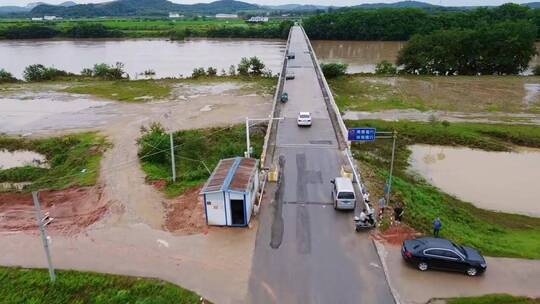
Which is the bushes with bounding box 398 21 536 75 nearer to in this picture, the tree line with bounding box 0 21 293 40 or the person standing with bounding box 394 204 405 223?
the person standing with bounding box 394 204 405 223

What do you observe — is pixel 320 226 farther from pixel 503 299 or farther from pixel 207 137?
pixel 207 137

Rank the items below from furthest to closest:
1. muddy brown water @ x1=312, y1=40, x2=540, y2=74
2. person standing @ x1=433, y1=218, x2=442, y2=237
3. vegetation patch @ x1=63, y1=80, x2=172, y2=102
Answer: muddy brown water @ x1=312, y1=40, x2=540, y2=74, vegetation patch @ x1=63, y1=80, x2=172, y2=102, person standing @ x1=433, y1=218, x2=442, y2=237

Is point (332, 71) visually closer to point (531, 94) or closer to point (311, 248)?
point (531, 94)

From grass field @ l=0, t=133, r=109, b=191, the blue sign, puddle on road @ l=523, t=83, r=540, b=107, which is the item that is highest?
the blue sign

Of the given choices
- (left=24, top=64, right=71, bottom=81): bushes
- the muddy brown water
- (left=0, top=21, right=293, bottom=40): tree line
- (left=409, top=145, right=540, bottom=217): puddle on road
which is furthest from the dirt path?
(left=0, top=21, right=293, bottom=40): tree line

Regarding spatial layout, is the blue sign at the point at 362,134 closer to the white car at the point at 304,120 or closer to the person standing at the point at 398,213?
the person standing at the point at 398,213

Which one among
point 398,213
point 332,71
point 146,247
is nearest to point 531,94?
point 332,71
